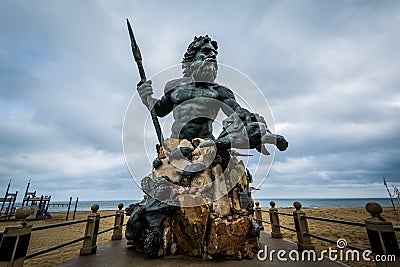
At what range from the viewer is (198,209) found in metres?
3.06

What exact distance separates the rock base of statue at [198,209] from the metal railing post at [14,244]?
5.13ft

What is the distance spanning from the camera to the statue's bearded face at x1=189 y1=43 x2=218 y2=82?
3.76 metres

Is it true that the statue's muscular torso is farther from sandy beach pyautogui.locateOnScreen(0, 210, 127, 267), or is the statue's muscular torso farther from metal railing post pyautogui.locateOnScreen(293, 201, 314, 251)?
sandy beach pyautogui.locateOnScreen(0, 210, 127, 267)

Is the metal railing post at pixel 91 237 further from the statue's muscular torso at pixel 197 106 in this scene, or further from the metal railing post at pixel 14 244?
the statue's muscular torso at pixel 197 106

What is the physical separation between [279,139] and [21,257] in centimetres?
324

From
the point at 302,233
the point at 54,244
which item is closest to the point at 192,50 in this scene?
the point at 302,233

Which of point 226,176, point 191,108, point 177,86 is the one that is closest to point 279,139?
point 226,176

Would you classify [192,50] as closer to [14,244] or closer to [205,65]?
[205,65]

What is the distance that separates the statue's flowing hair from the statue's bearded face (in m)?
0.10

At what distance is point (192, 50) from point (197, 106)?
1.28 m

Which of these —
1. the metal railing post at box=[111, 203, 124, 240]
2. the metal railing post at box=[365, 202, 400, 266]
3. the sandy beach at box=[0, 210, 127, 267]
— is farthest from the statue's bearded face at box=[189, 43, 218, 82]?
the metal railing post at box=[111, 203, 124, 240]

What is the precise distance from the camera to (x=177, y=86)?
4.02 metres

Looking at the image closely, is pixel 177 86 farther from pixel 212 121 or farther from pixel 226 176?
pixel 226 176

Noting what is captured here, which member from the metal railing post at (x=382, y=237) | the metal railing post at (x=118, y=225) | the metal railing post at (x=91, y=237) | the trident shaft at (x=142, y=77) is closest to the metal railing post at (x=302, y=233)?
the metal railing post at (x=382, y=237)
